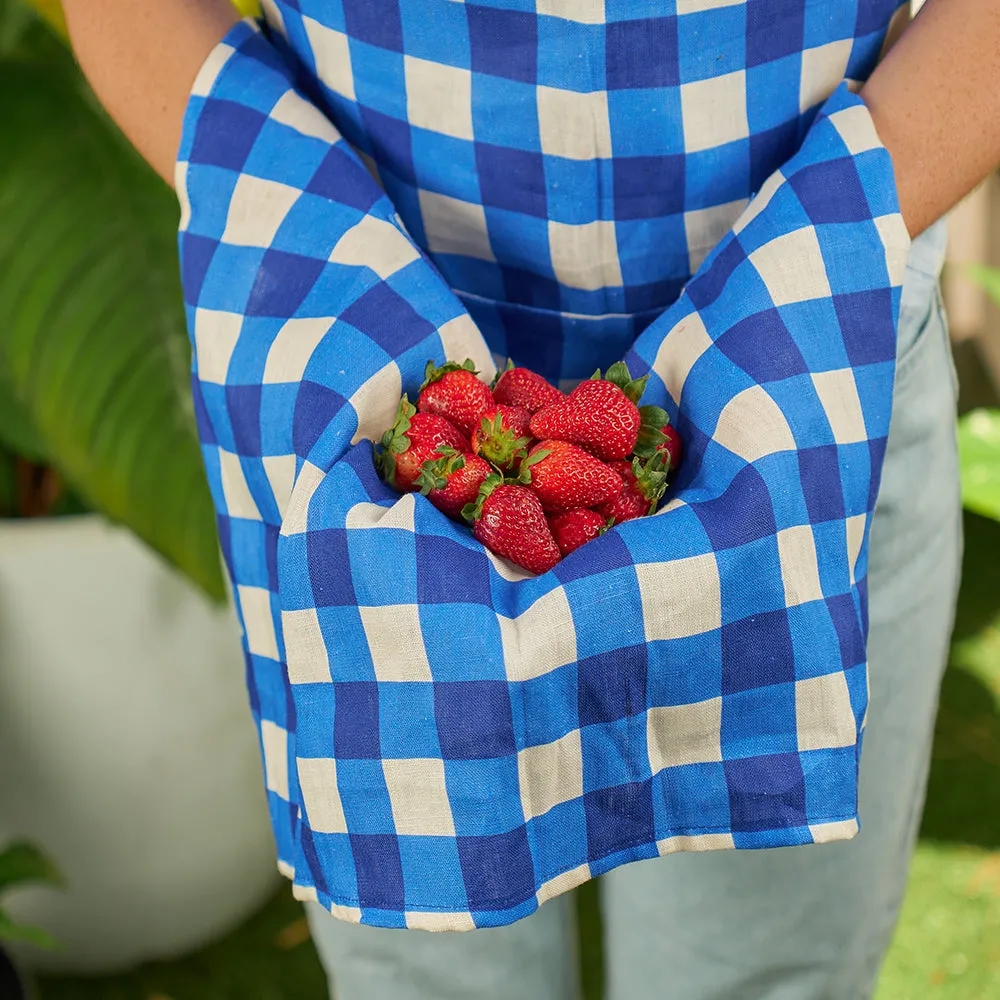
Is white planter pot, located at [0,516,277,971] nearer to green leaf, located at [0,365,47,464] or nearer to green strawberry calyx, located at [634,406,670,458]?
green leaf, located at [0,365,47,464]

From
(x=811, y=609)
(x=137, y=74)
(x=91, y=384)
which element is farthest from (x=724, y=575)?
(x=91, y=384)

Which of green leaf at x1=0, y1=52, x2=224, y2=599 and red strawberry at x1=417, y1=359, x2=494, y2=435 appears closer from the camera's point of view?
red strawberry at x1=417, y1=359, x2=494, y2=435

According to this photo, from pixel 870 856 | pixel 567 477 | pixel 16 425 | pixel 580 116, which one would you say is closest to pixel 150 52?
pixel 580 116

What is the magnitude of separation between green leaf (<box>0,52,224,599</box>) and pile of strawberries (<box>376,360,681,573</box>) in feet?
1.73

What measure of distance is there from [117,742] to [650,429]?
0.82 m

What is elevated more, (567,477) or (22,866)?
(567,477)

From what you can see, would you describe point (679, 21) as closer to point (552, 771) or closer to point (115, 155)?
point (552, 771)

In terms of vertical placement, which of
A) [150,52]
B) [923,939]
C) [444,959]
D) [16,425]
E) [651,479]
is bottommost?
[923,939]

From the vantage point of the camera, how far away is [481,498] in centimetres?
58

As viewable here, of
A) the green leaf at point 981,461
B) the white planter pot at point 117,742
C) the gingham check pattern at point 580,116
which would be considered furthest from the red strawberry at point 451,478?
the green leaf at point 981,461

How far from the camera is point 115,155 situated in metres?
1.06

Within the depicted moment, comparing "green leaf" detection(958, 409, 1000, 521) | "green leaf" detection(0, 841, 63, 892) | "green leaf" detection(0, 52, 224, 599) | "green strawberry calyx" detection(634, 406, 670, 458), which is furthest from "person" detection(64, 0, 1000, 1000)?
"green leaf" detection(958, 409, 1000, 521)

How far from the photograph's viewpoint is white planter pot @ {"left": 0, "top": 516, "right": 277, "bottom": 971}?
1.16m

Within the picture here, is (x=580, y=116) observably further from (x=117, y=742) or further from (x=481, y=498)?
(x=117, y=742)
